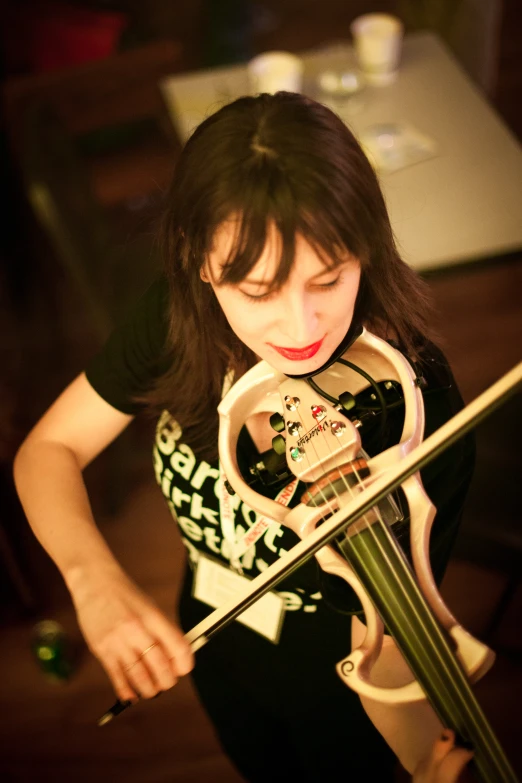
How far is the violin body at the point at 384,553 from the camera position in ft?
2.04

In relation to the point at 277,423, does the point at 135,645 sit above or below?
below

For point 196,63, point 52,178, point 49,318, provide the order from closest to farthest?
point 52,178 → point 49,318 → point 196,63

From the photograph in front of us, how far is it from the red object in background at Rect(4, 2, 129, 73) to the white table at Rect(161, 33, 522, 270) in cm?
85

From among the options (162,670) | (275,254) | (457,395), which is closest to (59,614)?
(162,670)

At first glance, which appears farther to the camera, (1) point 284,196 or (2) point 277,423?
(2) point 277,423

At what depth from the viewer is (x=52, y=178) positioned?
145 cm

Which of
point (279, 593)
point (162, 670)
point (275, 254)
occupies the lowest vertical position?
point (279, 593)

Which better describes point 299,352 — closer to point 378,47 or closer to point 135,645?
point 135,645

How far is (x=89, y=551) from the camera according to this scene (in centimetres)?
82

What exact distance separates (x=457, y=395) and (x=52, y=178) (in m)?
0.98

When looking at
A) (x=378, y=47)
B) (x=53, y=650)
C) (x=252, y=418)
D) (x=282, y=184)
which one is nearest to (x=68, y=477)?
(x=252, y=418)

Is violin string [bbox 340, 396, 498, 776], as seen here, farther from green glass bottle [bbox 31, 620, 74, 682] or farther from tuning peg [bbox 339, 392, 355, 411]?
green glass bottle [bbox 31, 620, 74, 682]

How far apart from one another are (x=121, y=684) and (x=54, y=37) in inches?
95.4

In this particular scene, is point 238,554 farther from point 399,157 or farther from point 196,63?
point 196,63
